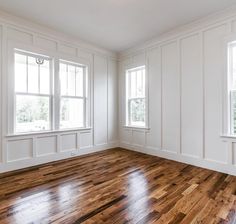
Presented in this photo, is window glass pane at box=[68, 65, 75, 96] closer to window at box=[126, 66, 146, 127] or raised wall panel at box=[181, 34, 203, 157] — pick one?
window at box=[126, 66, 146, 127]

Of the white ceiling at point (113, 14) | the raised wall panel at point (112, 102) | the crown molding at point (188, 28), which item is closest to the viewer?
the white ceiling at point (113, 14)

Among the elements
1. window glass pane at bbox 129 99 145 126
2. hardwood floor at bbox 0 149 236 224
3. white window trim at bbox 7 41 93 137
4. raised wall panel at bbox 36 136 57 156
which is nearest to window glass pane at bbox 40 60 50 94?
white window trim at bbox 7 41 93 137

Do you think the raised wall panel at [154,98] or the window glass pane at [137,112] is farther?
the window glass pane at [137,112]

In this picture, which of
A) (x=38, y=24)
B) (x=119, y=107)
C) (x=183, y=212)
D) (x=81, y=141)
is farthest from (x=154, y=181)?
(x=38, y=24)

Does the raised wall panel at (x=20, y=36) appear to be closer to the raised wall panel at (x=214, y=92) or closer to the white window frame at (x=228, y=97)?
the raised wall panel at (x=214, y=92)

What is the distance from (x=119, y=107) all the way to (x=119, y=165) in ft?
7.14

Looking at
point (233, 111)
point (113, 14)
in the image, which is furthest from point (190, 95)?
point (113, 14)

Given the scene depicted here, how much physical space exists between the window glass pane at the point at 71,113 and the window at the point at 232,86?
3.38 metres

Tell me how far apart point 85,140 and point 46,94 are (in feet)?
5.11

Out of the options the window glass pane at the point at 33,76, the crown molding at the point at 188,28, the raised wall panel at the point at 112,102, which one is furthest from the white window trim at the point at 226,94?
the window glass pane at the point at 33,76

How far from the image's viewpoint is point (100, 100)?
4.94 metres

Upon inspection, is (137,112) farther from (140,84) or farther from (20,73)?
(20,73)

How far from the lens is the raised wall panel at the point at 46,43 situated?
3.71m

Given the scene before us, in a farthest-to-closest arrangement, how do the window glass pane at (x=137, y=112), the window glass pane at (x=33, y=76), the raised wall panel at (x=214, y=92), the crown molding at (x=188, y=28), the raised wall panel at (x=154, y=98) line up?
Answer: the window glass pane at (x=137, y=112), the raised wall panel at (x=154, y=98), the window glass pane at (x=33, y=76), the raised wall panel at (x=214, y=92), the crown molding at (x=188, y=28)
